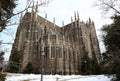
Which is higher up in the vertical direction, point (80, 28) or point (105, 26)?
point (80, 28)

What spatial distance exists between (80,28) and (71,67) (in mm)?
19394

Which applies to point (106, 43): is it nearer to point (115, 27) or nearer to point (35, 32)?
point (115, 27)

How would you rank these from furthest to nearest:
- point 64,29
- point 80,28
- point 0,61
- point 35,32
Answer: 1. point 64,29
2. point 80,28
3. point 35,32
4. point 0,61

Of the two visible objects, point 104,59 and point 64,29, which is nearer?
point 104,59

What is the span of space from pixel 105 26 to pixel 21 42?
111ft

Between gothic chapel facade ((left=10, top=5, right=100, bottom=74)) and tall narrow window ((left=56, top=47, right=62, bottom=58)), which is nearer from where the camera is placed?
gothic chapel facade ((left=10, top=5, right=100, bottom=74))

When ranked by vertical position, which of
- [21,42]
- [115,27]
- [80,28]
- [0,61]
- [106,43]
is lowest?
[0,61]

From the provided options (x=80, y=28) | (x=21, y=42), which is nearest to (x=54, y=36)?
(x=21, y=42)

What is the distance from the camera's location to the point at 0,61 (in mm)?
8234

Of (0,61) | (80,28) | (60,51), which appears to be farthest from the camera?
(80,28)

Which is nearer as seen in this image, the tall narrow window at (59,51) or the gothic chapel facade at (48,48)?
the gothic chapel facade at (48,48)

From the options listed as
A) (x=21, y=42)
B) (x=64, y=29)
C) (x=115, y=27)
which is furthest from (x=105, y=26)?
(x=64, y=29)

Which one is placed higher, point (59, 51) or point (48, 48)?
point (48, 48)

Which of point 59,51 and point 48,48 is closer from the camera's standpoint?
point 48,48
